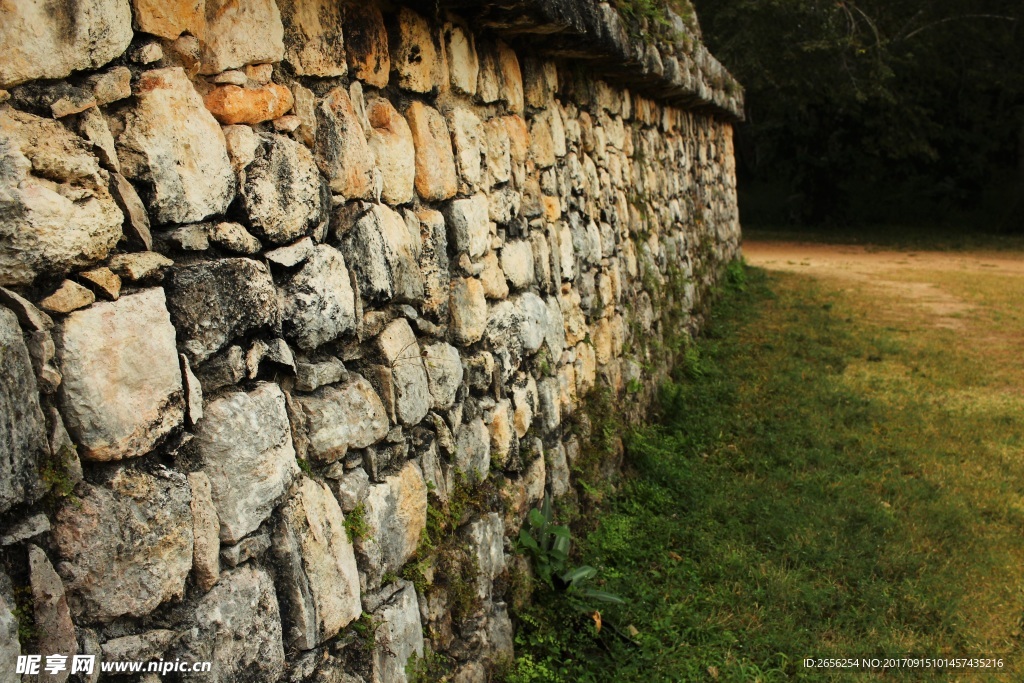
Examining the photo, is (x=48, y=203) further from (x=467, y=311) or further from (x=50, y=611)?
(x=467, y=311)

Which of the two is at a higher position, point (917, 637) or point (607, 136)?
point (607, 136)

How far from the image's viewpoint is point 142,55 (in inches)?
68.4

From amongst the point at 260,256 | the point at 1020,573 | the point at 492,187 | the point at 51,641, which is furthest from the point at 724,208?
the point at 51,641

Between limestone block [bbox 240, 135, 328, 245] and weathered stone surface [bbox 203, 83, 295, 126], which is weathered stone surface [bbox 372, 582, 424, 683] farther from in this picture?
weathered stone surface [bbox 203, 83, 295, 126]

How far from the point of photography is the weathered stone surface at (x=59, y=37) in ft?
4.80

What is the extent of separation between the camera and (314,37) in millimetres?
2230

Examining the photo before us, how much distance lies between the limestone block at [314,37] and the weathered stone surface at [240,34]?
0.06m

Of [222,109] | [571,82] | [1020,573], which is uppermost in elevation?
[571,82]

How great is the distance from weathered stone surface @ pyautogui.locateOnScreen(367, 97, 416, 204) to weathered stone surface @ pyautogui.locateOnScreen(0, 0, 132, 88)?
90cm

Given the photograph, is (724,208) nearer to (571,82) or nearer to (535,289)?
(571,82)

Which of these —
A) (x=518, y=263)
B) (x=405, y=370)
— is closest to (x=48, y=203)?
(x=405, y=370)

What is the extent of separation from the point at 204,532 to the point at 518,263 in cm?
206

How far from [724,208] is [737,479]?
21.2 feet

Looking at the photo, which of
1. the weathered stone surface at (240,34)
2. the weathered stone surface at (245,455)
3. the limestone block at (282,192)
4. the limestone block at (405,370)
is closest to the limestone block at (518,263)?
the limestone block at (405,370)
